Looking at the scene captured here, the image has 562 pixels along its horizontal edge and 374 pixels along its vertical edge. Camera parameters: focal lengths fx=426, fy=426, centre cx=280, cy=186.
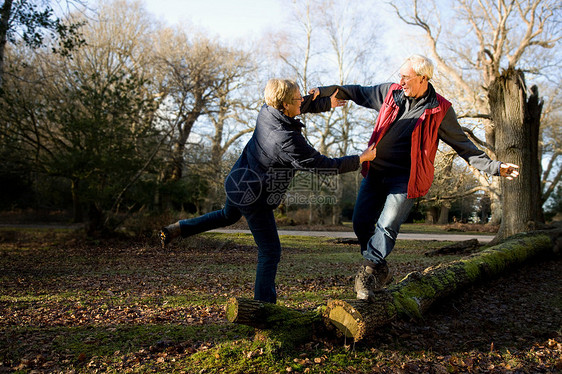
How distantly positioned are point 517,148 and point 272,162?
26.9ft

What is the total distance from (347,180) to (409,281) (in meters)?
30.2

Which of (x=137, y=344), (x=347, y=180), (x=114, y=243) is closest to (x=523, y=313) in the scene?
(x=137, y=344)

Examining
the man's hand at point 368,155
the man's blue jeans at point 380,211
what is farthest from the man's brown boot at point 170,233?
the man's hand at point 368,155

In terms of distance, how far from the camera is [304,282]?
620cm

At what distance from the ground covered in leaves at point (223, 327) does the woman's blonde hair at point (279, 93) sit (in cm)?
178

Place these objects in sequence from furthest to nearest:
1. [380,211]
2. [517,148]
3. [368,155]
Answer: [517,148] < [380,211] < [368,155]

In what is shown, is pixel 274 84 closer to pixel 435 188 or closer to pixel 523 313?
pixel 523 313

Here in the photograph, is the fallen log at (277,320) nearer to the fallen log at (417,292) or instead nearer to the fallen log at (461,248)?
the fallen log at (417,292)

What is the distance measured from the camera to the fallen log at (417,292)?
122 inches

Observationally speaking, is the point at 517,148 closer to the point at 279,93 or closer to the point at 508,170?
the point at 508,170

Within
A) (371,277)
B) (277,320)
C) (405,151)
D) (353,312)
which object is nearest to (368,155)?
(405,151)

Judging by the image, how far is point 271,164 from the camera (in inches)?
128

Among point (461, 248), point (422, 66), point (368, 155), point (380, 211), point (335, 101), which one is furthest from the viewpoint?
point (461, 248)

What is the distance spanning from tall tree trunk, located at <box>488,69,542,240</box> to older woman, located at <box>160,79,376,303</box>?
746 centimetres
